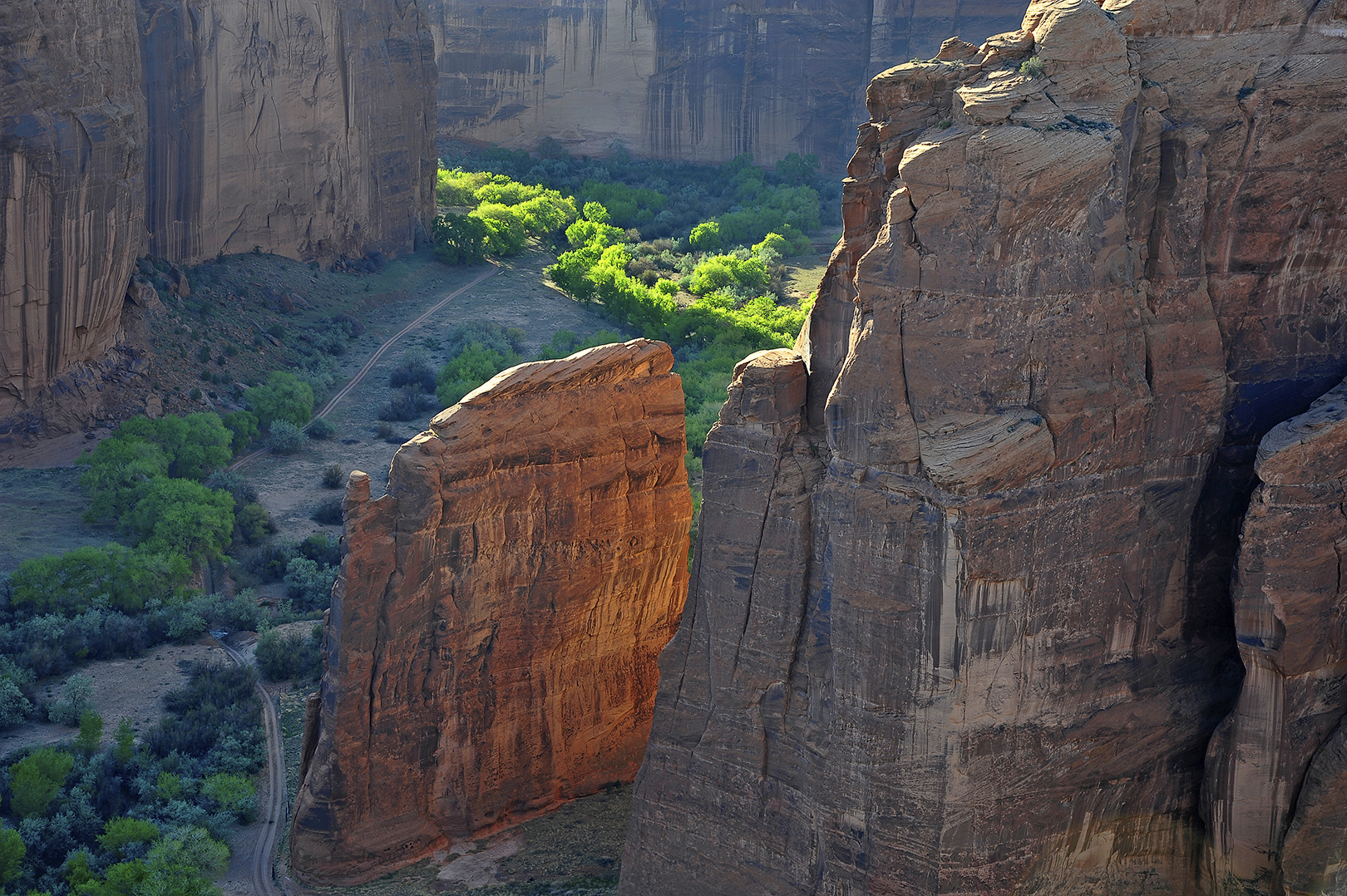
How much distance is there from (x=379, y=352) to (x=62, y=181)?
1634cm

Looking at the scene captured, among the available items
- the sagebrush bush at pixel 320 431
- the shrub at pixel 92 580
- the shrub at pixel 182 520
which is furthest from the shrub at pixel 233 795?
the sagebrush bush at pixel 320 431

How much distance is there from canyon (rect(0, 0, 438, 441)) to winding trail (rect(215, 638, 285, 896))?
15.8 metres

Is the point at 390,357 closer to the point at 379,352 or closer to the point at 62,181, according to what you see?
the point at 379,352

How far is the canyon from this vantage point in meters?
37.7

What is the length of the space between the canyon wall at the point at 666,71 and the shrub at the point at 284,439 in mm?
48275

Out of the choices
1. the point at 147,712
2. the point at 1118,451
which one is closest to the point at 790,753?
the point at 1118,451

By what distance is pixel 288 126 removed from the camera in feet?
179

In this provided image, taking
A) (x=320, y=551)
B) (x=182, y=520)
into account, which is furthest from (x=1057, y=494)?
(x=182, y=520)

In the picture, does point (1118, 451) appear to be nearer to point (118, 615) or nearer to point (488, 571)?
point (488, 571)

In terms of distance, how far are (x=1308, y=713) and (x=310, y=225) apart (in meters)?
47.6

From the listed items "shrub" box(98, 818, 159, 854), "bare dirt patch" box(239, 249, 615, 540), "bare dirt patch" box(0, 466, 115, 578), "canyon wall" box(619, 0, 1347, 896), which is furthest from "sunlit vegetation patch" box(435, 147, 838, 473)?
"canyon wall" box(619, 0, 1347, 896)

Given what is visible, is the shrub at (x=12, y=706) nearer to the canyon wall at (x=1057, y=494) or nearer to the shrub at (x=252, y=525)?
the shrub at (x=252, y=525)

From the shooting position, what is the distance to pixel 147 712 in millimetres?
26703

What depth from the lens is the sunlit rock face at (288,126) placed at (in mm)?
49438
